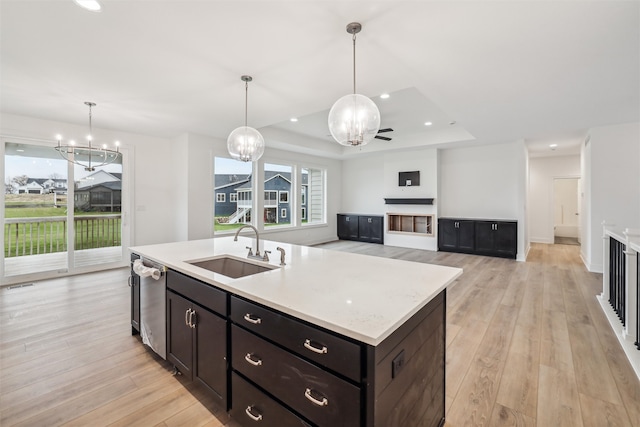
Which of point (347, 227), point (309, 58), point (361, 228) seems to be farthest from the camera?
point (347, 227)

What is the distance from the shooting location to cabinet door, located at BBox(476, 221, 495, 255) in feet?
20.8

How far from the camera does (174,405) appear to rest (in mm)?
1784

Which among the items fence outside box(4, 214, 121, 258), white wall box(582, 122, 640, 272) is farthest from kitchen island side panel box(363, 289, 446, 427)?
fence outside box(4, 214, 121, 258)

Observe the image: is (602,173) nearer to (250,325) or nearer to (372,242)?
(372,242)

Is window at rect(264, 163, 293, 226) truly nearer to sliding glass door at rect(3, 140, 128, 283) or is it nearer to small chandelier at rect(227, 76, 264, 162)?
sliding glass door at rect(3, 140, 128, 283)

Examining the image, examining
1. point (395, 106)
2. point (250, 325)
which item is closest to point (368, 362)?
point (250, 325)

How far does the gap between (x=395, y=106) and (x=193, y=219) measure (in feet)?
14.0

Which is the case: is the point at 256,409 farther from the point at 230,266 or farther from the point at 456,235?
the point at 456,235

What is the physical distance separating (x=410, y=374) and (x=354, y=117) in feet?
5.46

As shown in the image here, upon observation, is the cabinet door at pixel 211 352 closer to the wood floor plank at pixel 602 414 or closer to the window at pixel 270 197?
the wood floor plank at pixel 602 414

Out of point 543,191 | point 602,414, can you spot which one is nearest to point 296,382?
point 602,414

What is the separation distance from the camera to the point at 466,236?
6.68m

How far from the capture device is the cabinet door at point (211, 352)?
158cm

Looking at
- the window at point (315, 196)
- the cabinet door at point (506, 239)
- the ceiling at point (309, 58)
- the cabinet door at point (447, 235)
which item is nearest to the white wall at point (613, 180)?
the ceiling at point (309, 58)
